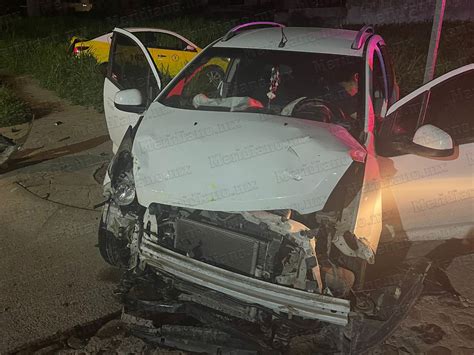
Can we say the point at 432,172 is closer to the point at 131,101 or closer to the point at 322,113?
the point at 322,113

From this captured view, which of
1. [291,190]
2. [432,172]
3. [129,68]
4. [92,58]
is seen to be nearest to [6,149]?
[129,68]

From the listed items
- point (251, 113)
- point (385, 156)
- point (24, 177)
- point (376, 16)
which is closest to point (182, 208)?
point (251, 113)

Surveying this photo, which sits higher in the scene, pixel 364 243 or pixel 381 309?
pixel 364 243

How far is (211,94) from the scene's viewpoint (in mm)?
4488

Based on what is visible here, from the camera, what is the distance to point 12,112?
26.3 ft

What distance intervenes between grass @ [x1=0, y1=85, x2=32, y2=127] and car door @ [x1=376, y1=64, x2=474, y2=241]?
625cm

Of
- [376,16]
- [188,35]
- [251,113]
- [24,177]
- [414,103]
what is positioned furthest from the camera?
[376,16]

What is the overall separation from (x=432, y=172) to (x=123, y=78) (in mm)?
3265

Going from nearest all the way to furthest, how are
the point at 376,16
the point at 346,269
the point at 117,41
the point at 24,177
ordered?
the point at 346,269 → the point at 117,41 → the point at 24,177 → the point at 376,16

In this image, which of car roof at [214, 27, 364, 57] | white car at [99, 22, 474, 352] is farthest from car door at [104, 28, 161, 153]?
car roof at [214, 27, 364, 57]

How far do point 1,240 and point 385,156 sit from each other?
3.34 metres

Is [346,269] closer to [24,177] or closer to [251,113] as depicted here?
[251,113]

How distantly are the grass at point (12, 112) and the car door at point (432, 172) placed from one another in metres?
6.25

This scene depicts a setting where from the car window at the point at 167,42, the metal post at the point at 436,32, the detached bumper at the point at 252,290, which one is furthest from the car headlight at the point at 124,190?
the car window at the point at 167,42
